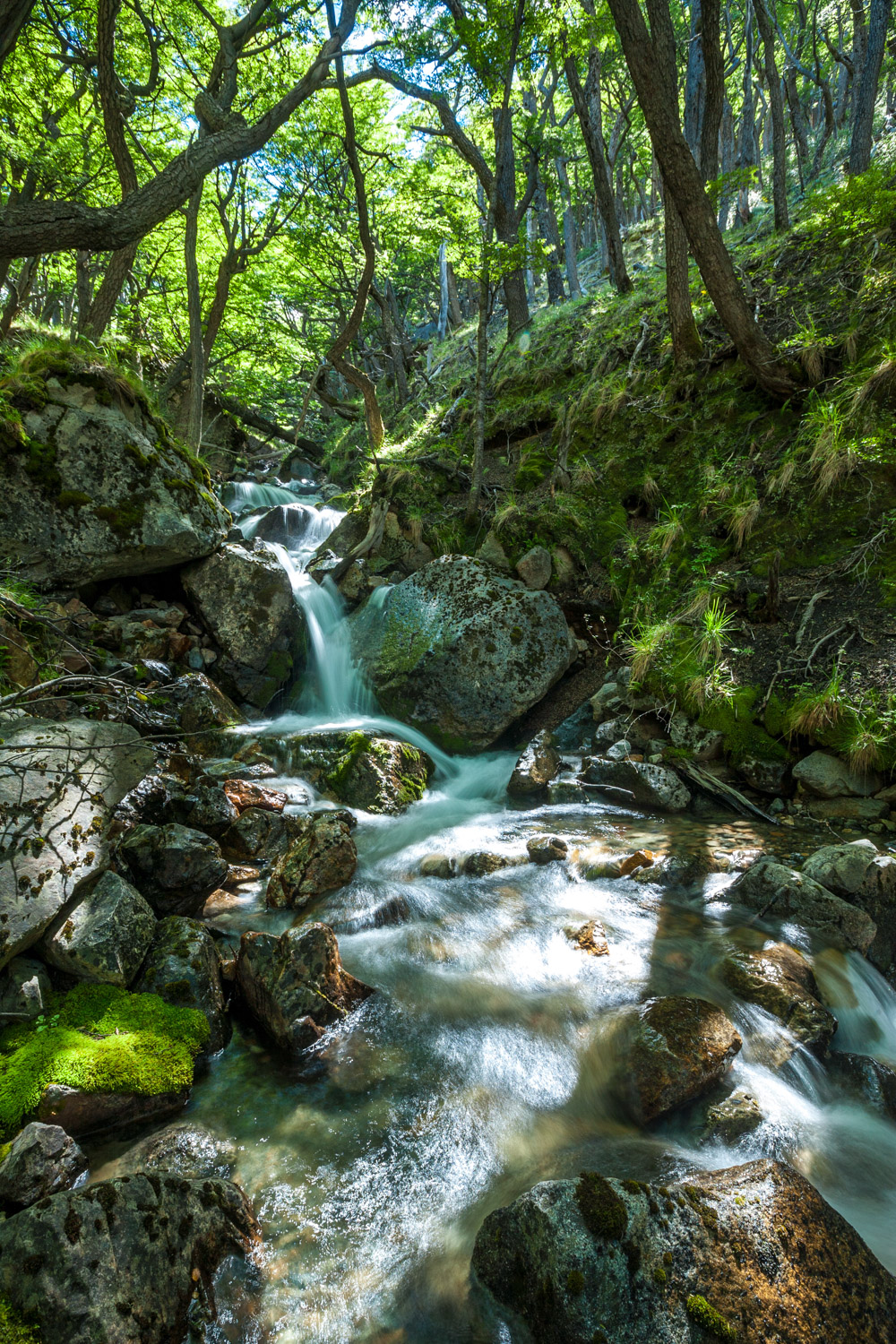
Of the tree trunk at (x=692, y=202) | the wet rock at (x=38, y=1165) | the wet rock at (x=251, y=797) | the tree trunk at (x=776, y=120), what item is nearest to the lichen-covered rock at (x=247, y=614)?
the wet rock at (x=251, y=797)

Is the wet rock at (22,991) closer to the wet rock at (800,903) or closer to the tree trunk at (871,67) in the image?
the wet rock at (800,903)

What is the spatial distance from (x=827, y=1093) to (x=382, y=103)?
70.9ft

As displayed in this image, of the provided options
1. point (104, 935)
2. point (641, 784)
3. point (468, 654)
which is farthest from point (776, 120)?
Answer: point (104, 935)

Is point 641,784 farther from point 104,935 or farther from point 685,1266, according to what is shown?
point 104,935

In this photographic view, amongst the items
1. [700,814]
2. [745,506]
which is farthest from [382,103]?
[700,814]

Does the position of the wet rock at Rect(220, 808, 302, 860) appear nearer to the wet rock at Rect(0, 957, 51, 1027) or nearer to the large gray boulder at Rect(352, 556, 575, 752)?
the wet rock at Rect(0, 957, 51, 1027)

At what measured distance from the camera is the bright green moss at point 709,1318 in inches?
69.6

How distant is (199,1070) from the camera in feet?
10.5

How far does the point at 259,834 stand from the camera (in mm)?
5500

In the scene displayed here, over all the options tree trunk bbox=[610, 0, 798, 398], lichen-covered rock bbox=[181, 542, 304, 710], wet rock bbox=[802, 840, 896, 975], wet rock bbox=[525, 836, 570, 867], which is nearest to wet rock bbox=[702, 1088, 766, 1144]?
wet rock bbox=[802, 840, 896, 975]

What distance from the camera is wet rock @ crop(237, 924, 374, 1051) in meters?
3.37

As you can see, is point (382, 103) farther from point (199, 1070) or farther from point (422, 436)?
point (199, 1070)

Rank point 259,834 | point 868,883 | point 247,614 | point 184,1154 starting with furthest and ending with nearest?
1. point 247,614
2. point 259,834
3. point 868,883
4. point 184,1154

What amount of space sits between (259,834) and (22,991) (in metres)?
2.51
